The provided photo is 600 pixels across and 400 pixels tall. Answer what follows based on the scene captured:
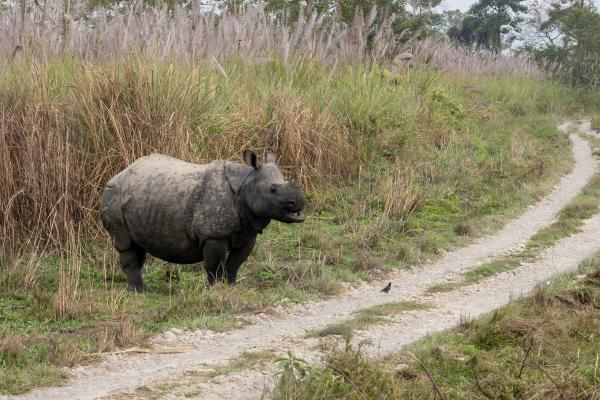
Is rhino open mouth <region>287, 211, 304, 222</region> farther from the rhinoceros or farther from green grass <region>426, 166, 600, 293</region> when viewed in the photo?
green grass <region>426, 166, 600, 293</region>

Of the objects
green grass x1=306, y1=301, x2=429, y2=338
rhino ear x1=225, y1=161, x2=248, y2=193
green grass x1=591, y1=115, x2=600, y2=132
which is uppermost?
rhino ear x1=225, y1=161, x2=248, y2=193

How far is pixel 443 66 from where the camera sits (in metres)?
19.4

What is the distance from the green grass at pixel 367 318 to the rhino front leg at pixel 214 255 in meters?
1.16

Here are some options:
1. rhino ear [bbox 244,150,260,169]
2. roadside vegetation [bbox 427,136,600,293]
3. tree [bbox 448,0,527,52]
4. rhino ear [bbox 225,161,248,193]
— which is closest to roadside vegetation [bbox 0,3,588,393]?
roadside vegetation [bbox 427,136,600,293]

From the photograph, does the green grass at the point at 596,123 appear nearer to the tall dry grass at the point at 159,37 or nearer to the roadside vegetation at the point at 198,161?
the roadside vegetation at the point at 198,161

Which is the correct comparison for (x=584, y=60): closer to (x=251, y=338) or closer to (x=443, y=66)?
(x=443, y=66)

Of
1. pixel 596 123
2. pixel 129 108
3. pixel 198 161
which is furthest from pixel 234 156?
pixel 596 123

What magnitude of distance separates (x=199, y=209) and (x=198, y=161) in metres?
2.12

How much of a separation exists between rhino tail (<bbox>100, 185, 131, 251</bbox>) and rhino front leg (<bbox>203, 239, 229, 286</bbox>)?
0.73 meters

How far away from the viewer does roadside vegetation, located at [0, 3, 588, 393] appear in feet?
21.7

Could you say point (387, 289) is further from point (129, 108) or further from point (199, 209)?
point (129, 108)

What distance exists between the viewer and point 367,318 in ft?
21.8

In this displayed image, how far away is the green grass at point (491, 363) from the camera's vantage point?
15.0 ft

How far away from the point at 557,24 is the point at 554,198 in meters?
23.8
